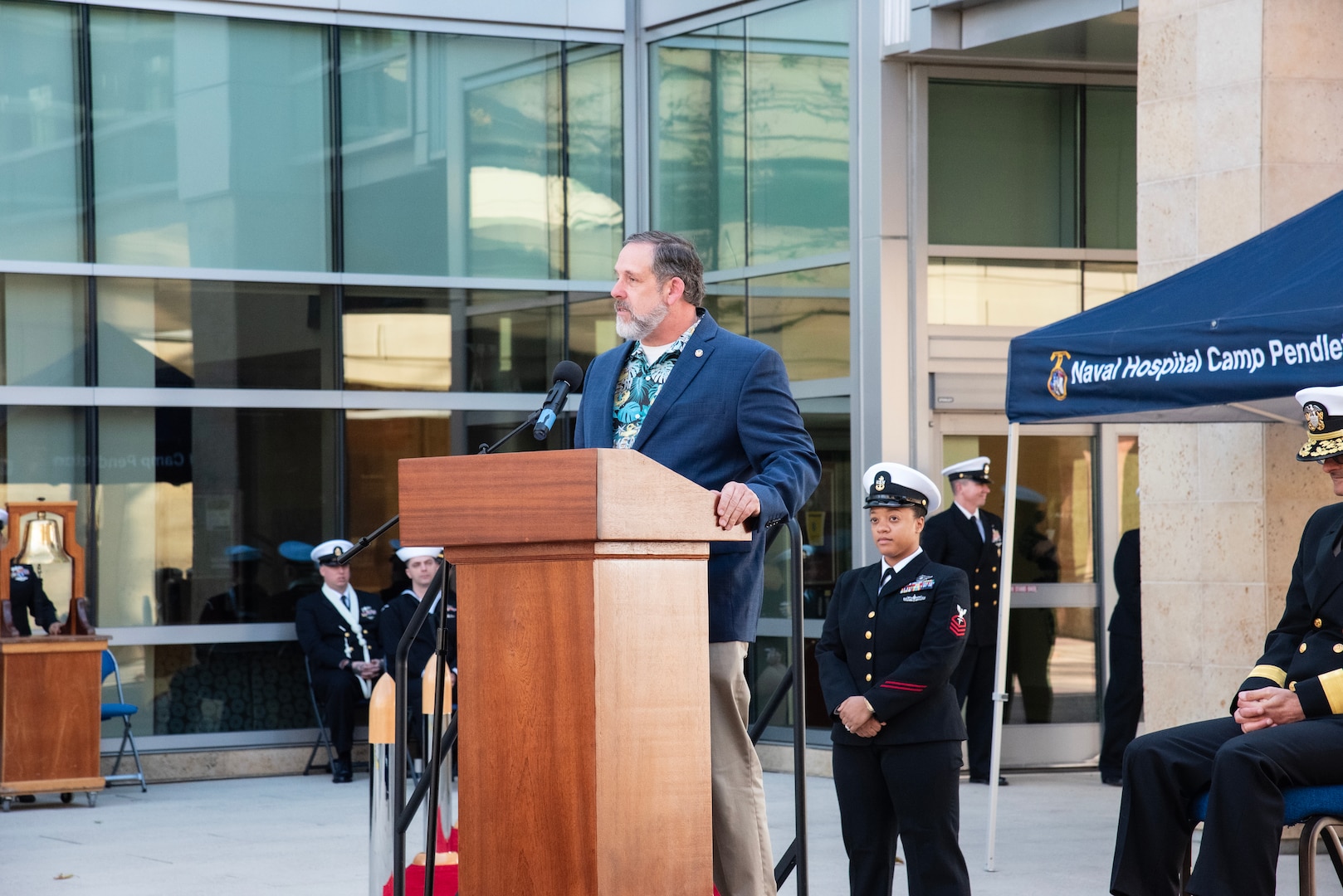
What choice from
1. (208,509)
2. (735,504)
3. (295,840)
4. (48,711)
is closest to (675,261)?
(735,504)

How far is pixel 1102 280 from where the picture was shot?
11.4m

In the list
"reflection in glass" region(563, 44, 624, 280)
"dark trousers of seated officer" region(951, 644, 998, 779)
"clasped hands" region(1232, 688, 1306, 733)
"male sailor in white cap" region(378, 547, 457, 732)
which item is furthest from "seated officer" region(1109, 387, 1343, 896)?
"reflection in glass" region(563, 44, 624, 280)

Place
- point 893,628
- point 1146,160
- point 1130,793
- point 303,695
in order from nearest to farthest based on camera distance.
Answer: point 1130,793 → point 893,628 → point 1146,160 → point 303,695

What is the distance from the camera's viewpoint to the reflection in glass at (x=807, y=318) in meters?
11.2

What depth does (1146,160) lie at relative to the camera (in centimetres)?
858

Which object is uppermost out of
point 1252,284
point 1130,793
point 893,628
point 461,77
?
point 461,77

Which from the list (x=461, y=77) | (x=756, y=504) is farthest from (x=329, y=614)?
(x=756, y=504)

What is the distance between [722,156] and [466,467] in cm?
943

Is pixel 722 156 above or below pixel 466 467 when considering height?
above

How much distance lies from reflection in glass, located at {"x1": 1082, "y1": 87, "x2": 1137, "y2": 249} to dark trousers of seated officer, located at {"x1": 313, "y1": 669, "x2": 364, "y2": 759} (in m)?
5.68

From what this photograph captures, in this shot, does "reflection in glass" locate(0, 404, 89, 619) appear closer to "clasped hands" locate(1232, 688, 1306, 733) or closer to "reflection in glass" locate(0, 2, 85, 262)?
"reflection in glass" locate(0, 2, 85, 262)

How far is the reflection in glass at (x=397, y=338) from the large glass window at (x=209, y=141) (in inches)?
17.3

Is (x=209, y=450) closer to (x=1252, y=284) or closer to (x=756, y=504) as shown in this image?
(x=1252, y=284)

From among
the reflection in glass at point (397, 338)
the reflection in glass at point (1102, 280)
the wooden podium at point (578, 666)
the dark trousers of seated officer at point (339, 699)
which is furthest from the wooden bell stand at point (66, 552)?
the wooden podium at point (578, 666)
